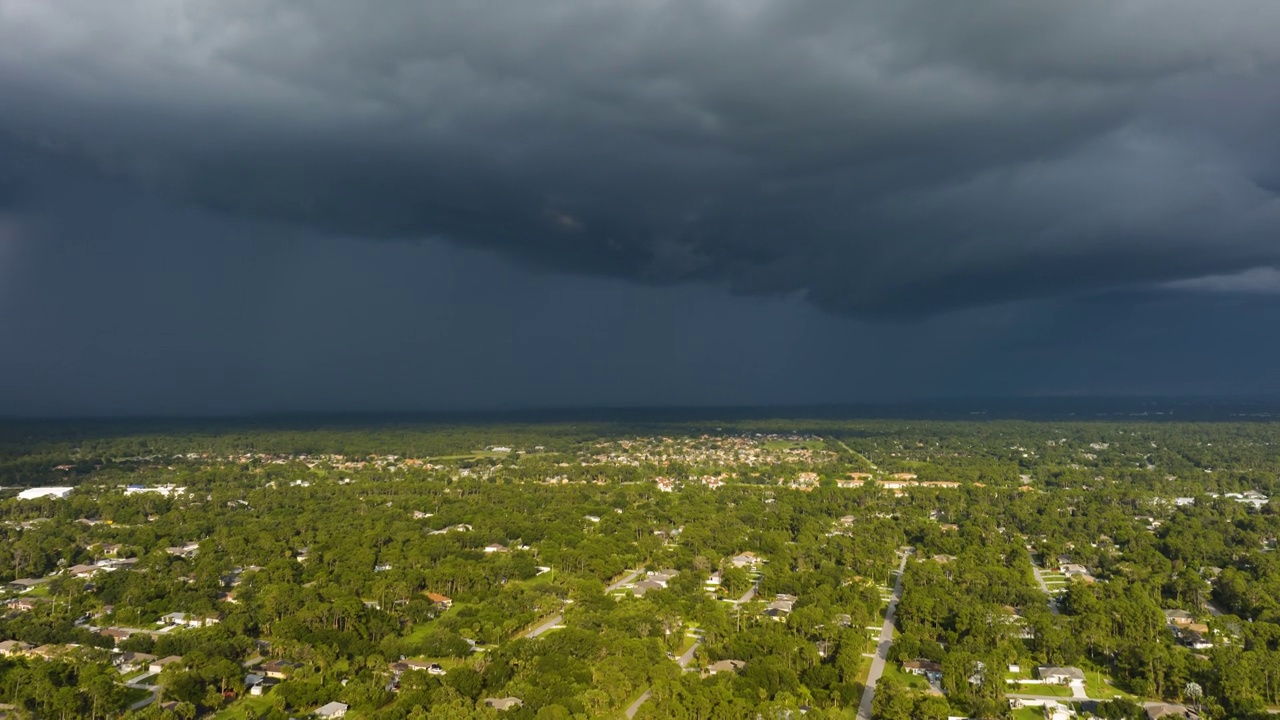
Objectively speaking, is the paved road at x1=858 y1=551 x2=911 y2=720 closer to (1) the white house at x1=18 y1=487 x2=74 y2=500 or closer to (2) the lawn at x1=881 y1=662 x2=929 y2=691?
(2) the lawn at x1=881 y1=662 x2=929 y2=691

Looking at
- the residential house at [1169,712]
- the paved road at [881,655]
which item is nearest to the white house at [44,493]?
the paved road at [881,655]

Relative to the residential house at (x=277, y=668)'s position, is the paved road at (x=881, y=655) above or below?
below

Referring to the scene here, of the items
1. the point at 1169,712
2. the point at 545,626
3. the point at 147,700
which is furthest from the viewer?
the point at 545,626

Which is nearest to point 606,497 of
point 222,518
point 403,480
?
point 403,480

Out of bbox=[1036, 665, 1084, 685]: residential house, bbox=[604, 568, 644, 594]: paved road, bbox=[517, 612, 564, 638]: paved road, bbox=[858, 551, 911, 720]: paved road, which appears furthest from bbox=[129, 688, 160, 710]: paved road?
bbox=[1036, 665, 1084, 685]: residential house

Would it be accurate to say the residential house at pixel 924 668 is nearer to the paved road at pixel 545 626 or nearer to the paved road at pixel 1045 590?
the paved road at pixel 1045 590

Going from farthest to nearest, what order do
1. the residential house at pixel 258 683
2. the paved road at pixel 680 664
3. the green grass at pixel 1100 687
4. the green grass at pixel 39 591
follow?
1. the green grass at pixel 39 591
2. the green grass at pixel 1100 687
3. the residential house at pixel 258 683
4. the paved road at pixel 680 664

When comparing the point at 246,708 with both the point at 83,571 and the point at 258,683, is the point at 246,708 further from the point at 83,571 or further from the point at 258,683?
the point at 83,571

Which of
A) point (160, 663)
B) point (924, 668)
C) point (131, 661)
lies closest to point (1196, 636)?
point (924, 668)
